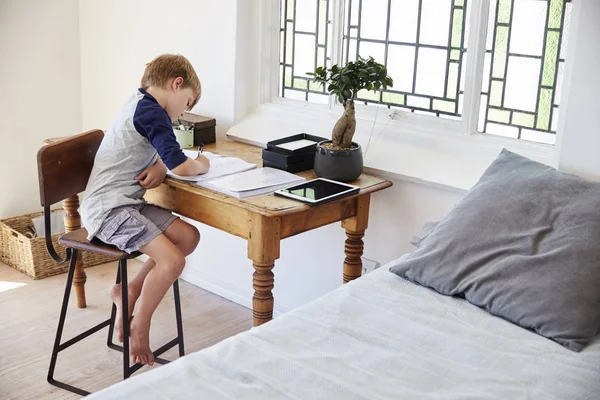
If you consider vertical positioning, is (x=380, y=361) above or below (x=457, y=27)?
below

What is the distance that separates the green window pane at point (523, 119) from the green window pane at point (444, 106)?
259mm

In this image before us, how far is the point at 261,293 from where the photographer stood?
2617mm

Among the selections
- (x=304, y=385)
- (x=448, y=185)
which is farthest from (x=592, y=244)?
(x=304, y=385)

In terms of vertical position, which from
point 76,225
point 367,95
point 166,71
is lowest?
point 76,225

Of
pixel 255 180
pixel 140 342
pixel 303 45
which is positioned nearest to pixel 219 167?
pixel 255 180

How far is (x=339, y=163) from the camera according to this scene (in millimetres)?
2791

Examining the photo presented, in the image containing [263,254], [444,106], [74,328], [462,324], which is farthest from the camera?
[74,328]

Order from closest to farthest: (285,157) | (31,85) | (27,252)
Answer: (285,157) < (27,252) < (31,85)

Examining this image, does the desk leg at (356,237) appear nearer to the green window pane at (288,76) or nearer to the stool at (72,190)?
the stool at (72,190)

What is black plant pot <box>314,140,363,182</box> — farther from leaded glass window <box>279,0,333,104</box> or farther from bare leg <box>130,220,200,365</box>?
leaded glass window <box>279,0,333,104</box>

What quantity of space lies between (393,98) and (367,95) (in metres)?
0.13

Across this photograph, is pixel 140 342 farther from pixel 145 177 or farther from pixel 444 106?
pixel 444 106

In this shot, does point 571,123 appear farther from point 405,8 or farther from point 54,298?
point 54,298

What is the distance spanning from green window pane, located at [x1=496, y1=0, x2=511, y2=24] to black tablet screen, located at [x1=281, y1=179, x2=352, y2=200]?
826mm
